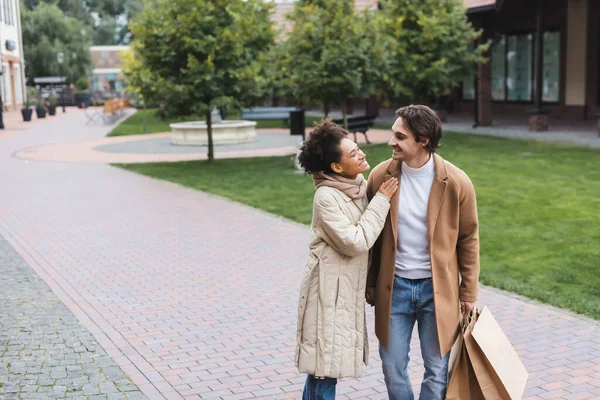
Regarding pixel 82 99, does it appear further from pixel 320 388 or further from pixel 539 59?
pixel 320 388

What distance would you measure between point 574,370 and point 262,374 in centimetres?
204

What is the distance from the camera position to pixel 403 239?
3711 mm

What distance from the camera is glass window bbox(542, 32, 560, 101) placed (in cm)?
2548

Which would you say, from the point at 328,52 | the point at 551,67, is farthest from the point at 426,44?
the point at 551,67

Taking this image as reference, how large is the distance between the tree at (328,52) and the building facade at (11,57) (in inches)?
1330

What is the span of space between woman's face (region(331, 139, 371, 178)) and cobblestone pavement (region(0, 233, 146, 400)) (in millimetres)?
2161

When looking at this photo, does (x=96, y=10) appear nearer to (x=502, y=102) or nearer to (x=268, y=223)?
(x=502, y=102)

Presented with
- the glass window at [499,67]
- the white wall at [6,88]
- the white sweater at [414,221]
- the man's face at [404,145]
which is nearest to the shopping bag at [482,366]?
the white sweater at [414,221]

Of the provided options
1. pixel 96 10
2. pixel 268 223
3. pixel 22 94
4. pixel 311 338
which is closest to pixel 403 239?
pixel 311 338

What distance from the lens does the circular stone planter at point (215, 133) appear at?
24.2 metres

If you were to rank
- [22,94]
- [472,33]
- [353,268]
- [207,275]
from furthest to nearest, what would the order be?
[22,94] < [472,33] < [207,275] < [353,268]

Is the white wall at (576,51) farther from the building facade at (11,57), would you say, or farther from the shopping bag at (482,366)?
the building facade at (11,57)

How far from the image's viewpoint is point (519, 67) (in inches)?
1066

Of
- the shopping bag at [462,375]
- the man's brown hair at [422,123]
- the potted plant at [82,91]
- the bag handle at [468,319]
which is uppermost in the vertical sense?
the potted plant at [82,91]
